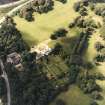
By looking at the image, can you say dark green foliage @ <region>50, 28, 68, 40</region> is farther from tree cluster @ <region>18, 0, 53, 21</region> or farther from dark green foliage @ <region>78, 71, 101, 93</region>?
dark green foliage @ <region>78, 71, 101, 93</region>

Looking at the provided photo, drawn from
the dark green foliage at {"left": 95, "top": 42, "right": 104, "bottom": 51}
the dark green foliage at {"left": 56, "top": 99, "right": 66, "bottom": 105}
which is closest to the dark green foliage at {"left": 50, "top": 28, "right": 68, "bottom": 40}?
the dark green foliage at {"left": 95, "top": 42, "right": 104, "bottom": 51}

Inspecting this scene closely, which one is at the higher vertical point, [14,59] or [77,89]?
[14,59]

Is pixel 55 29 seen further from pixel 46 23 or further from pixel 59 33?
pixel 46 23

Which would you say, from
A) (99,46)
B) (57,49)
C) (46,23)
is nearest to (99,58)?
(99,46)

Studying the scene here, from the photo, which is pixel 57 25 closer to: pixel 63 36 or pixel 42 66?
pixel 63 36

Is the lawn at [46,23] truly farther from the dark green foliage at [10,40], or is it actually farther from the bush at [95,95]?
the bush at [95,95]

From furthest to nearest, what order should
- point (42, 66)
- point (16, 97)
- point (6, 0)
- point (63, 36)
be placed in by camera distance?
point (6, 0) → point (63, 36) → point (42, 66) → point (16, 97)

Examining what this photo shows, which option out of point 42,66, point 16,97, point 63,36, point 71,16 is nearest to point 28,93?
point 16,97
